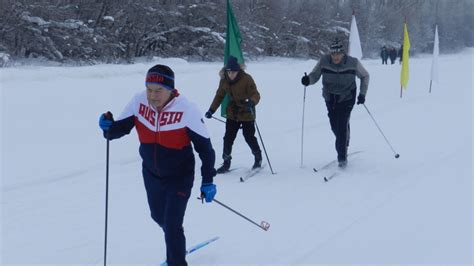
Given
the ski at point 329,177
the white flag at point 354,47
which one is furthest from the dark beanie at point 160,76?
the white flag at point 354,47

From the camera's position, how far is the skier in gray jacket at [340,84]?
7.57 meters

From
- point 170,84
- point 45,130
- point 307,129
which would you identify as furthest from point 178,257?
point 307,129

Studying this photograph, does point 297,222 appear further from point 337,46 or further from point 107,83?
point 107,83

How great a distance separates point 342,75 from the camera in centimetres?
760

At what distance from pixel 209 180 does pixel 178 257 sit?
0.63 m

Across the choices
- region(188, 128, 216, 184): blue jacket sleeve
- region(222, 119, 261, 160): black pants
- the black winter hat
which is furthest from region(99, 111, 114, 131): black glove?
the black winter hat

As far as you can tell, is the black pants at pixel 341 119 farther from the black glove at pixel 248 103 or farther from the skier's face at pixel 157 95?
the skier's face at pixel 157 95

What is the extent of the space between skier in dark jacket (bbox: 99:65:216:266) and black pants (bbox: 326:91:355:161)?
418cm

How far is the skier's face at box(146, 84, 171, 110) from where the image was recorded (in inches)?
150

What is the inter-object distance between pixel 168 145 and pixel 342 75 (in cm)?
434

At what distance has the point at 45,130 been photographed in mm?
9219

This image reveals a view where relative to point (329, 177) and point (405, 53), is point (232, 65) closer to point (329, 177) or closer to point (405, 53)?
A: point (329, 177)

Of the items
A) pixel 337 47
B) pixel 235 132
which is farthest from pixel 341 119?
pixel 235 132

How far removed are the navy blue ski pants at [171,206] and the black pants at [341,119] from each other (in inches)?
166
